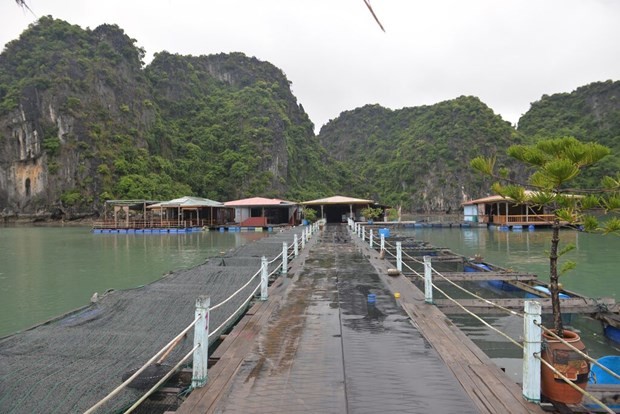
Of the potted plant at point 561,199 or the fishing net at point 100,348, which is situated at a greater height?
the potted plant at point 561,199

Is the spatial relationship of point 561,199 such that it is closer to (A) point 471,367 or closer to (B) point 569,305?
(A) point 471,367

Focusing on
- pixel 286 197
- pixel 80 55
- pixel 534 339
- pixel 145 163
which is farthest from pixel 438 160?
pixel 534 339

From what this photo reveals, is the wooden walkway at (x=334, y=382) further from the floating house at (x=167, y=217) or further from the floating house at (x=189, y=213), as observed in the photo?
the floating house at (x=189, y=213)

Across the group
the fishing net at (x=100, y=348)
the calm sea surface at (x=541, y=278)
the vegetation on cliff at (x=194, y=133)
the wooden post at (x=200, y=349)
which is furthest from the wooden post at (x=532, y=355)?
the vegetation on cliff at (x=194, y=133)

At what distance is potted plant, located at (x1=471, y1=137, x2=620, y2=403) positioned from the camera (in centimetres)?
336

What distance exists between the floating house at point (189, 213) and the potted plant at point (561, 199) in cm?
3979

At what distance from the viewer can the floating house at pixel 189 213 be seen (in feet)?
138

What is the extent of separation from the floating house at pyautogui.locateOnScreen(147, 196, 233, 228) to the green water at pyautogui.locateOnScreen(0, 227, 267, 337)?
14400mm

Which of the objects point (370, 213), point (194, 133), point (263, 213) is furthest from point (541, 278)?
point (194, 133)

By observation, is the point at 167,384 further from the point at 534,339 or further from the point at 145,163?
the point at 145,163

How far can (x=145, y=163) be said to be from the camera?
64.4m

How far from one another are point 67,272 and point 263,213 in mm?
27128

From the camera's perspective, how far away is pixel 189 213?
150 ft

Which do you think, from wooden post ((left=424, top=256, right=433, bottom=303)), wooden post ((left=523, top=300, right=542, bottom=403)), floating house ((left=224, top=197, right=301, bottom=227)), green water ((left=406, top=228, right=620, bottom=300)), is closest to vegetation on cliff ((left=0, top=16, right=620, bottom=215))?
floating house ((left=224, top=197, right=301, bottom=227))
